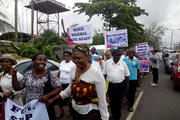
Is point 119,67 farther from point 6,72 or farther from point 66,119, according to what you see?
point 6,72

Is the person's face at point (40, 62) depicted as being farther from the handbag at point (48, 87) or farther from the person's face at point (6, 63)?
the person's face at point (6, 63)

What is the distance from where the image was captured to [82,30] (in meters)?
5.76

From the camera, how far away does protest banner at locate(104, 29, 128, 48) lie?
7.06 m

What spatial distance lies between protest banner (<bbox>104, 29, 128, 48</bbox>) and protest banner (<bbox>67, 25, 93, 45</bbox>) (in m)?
1.93

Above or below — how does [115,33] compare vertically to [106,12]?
below

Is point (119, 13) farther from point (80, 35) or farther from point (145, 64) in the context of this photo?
point (80, 35)

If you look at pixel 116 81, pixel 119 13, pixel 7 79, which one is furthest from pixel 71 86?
pixel 119 13

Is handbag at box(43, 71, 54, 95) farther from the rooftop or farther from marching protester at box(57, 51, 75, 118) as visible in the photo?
the rooftop

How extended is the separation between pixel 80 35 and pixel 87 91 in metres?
4.24

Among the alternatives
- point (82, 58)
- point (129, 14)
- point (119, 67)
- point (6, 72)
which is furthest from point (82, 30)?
point (129, 14)

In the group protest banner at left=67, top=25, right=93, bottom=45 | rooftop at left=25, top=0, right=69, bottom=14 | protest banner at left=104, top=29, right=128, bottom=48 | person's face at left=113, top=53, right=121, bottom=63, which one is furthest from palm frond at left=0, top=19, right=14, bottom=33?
rooftop at left=25, top=0, right=69, bottom=14

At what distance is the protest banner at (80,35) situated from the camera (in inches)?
223

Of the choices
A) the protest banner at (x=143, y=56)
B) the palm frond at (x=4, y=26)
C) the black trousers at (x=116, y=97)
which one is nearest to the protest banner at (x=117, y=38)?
the protest banner at (x=143, y=56)

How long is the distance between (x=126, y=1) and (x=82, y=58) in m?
21.8
